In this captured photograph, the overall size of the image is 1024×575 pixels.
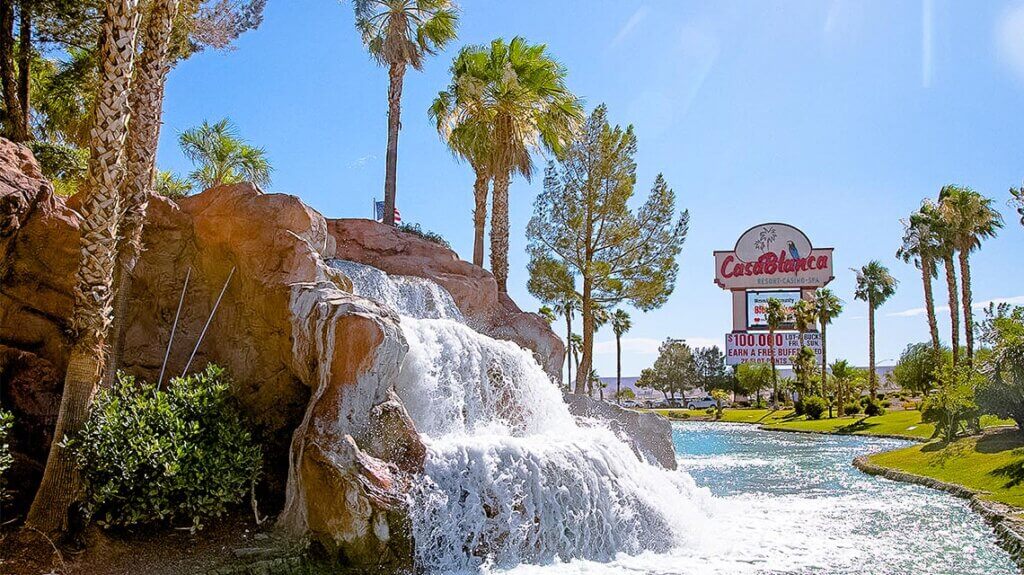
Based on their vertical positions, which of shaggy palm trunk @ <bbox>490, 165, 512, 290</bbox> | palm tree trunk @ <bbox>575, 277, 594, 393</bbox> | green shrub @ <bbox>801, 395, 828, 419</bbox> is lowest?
green shrub @ <bbox>801, 395, 828, 419</bbox>

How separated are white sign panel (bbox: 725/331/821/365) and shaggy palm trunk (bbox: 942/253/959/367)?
3517 centimetres

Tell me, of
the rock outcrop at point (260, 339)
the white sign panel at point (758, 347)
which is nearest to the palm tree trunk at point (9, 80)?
the rock outcrop at point (260, 339)

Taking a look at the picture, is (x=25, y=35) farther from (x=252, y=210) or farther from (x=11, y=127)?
(x=252, y=210)

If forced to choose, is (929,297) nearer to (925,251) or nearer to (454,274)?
(925,251)

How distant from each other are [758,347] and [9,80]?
7386 centimetres

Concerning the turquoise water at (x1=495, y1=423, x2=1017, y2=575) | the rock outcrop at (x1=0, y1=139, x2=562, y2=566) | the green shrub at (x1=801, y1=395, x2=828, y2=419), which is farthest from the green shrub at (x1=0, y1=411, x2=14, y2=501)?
the green shrub at (x1=801, y1=395, x2=828, y2=419)

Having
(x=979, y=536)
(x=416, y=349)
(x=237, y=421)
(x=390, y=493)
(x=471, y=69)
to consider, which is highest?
(x=471, y=69)

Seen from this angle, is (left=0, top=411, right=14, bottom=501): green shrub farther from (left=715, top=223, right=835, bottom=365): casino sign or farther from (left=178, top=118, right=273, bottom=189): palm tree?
(left=715, top=223, right=835, bottom=365): casino sign

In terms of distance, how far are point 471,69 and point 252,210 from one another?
15.1 meters

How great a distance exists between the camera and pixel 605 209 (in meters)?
30.7

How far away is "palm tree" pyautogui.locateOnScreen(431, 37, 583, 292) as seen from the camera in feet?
87.8

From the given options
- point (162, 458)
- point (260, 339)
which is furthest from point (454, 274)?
point (162, 458)

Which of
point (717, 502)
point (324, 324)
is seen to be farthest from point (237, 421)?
point (717, 502)

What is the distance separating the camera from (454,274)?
21.7 metres
